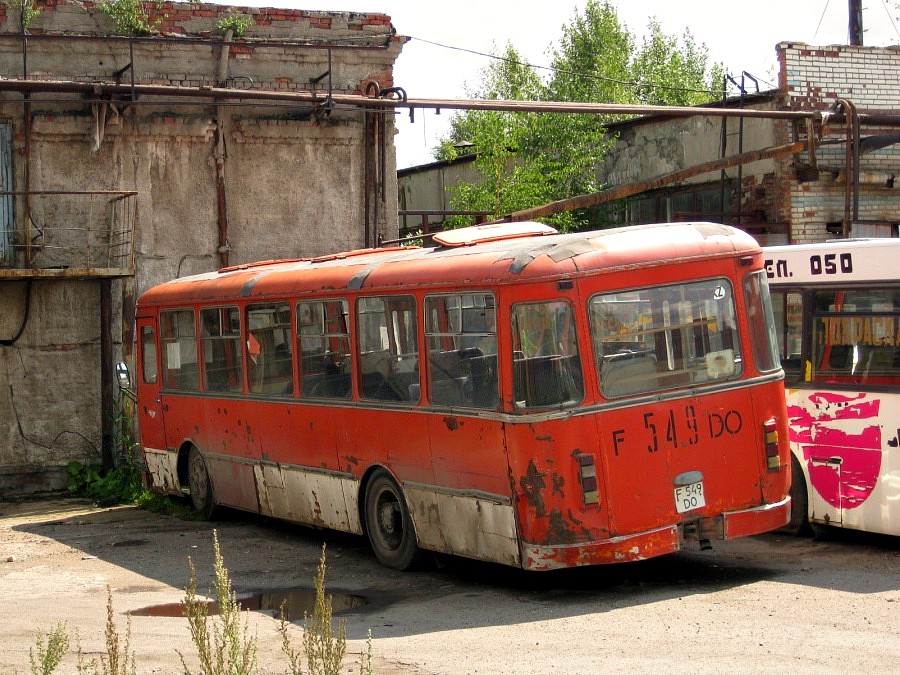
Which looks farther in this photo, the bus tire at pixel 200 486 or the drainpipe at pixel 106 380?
the drainpipe at pixel 106 380

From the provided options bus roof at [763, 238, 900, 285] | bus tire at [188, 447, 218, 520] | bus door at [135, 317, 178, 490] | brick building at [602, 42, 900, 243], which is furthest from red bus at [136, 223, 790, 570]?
brick building at [602, 42, 900, 243]

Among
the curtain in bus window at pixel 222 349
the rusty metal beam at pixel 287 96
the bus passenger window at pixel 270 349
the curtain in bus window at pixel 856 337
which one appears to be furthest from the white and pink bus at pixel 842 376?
the rusty metal beam at pixel 287 96

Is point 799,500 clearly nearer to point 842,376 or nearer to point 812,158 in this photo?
point 842,376

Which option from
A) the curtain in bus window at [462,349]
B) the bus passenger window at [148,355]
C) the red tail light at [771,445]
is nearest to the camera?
the curtain in bus window at [462,349]

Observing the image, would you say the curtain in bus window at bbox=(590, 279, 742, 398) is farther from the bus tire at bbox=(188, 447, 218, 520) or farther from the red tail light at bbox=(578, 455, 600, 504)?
the bus tire at bbox=(188, 447, 218, 520)

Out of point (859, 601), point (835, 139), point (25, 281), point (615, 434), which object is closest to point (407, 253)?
point (615, 434)

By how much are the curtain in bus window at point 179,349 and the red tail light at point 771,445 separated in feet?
22.6

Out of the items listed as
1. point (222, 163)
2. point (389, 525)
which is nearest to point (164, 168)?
point (222, 163)

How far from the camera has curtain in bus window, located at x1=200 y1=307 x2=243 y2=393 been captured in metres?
13.1

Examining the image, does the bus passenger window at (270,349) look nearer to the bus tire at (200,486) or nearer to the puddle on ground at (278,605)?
the bus tire at (200,486)

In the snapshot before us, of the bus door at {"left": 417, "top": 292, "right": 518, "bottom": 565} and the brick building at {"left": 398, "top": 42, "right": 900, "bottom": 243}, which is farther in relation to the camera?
the brick building at {"left": 398, "top": 42, "right": 900, "bottom": 243}

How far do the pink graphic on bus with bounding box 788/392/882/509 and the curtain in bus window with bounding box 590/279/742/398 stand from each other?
4.86 feet

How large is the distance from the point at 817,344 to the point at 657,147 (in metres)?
13.1

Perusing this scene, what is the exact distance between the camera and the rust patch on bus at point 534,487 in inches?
347
